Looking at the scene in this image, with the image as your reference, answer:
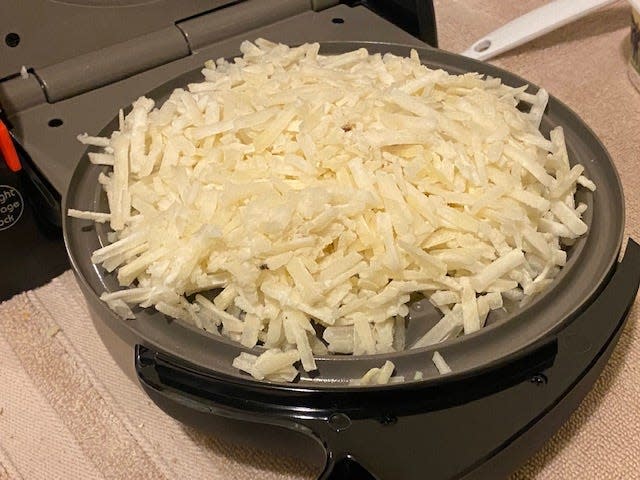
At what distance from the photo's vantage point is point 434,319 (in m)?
0.57

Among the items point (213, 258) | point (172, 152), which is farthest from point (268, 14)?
point (213, 258)

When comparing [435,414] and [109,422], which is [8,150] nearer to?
[109,422]

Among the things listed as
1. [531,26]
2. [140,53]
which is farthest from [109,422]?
[531,26]

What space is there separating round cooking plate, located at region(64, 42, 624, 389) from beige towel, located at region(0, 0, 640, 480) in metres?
0.08

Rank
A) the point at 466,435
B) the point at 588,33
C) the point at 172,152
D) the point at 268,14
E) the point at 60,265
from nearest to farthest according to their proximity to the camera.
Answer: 1. the point at 466,435
2. the point at 172,152
3. the point at 60,265
4. the point at 268,14
5. the point at 588,33

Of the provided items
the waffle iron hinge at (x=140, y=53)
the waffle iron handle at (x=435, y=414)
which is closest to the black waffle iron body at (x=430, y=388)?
the waffle iron handle at (x=435, y=414)

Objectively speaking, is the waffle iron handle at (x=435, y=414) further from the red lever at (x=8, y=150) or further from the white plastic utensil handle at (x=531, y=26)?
the white plastic utensil handle at (x=531, y=26)

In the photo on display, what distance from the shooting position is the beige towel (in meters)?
0.58

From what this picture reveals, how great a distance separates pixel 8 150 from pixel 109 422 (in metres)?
0.25

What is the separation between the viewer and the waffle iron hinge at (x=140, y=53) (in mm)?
747

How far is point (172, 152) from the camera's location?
63 centimetres

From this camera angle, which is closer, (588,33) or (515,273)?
(515,273)

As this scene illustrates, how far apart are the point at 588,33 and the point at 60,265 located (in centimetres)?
74

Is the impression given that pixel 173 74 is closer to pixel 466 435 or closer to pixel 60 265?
pixel 60 265
